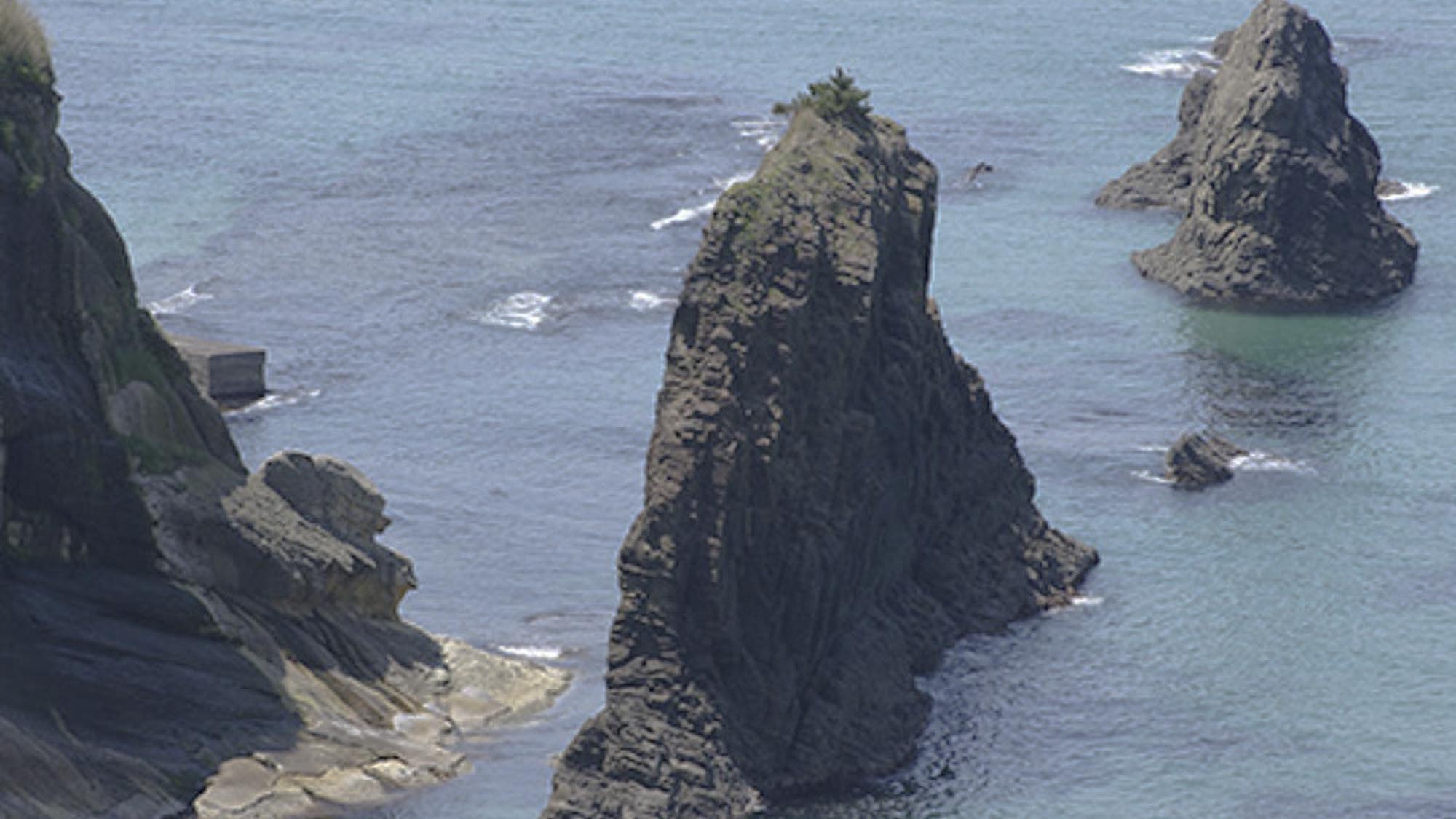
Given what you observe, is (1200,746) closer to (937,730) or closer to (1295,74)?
(937,730)

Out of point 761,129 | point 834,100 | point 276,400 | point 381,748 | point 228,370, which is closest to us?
point 381,748

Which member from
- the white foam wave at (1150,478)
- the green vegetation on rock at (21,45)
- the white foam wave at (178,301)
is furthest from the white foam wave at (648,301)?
the green vegetation on rock at (21,45)

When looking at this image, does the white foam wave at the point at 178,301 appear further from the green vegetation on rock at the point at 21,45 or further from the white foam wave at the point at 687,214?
the green vegetation on rock at the point at 21,45

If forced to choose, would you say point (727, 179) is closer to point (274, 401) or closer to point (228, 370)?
point (274, 401)

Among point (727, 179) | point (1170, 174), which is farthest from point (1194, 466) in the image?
point (727, 179)

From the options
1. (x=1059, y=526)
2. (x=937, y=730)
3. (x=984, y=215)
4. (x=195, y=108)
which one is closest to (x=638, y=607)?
(x=937, y=730)

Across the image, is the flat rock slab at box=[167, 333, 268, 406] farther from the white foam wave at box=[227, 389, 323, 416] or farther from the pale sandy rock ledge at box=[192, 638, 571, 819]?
the pale sandy rock ledge at box=[192, 638, 571, 819]
